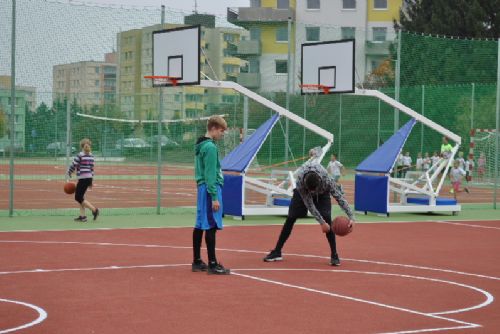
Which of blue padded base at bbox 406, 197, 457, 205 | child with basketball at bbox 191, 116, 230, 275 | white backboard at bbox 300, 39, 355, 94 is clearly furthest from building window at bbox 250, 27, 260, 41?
child with basketball at bbox 191, 116, 230, 275

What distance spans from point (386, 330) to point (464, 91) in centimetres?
2881

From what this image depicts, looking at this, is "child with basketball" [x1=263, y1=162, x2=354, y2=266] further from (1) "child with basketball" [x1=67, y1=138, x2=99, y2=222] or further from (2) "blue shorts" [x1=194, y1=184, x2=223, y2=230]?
(1) "child with basketball" [x1=67, y1=138, x2=99, y2=222]

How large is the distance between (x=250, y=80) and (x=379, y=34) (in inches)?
1482

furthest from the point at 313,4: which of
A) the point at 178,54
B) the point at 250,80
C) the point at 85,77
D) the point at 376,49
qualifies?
the point at 178,54

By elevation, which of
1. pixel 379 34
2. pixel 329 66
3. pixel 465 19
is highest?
pixel 379 34

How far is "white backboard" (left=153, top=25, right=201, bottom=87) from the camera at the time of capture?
21.0 m

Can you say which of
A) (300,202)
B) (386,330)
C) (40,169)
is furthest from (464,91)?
(386,330)

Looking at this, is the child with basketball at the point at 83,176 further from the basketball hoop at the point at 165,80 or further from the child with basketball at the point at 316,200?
the child with basketball at the point at 316,200

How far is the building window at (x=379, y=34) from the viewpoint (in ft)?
237

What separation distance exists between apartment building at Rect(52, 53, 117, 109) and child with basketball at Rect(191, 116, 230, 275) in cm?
1033

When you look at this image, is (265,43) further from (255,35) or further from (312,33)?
(255,35)

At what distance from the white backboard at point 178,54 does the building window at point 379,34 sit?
51.1 metres

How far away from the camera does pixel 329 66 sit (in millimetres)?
23875

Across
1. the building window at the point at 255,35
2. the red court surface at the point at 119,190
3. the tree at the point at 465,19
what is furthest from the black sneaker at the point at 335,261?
the building window at the point at 255,35
